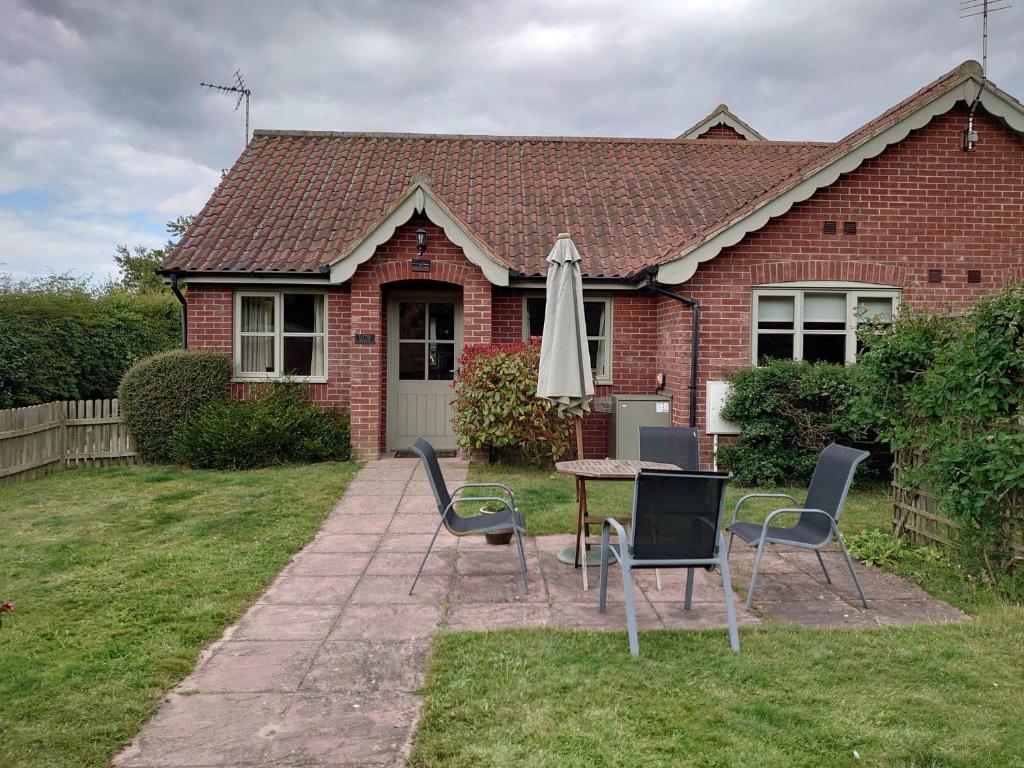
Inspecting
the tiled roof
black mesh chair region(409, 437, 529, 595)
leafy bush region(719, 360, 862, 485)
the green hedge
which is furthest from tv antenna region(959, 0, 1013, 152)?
the green hedge

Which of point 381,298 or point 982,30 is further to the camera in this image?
point 381,298

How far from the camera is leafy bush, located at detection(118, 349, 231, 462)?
35.4ft

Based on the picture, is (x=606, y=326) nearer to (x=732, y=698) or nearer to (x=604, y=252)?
(x=604, y=252)

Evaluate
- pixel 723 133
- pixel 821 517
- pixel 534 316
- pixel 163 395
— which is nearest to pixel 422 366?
pixel 534 316

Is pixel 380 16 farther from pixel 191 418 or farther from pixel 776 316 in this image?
pixel 776 316

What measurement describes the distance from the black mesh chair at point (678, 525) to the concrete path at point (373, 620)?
48 centimetres

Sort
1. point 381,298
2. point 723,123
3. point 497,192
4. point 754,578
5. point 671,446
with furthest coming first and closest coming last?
point 723,123 → point 497,192 → point 381,298 → point 671,446 → point 754,578

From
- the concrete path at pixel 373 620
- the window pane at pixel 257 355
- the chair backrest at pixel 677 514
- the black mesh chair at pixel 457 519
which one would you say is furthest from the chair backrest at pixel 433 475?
the window pane at pixel 257 355

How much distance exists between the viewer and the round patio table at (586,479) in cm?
527

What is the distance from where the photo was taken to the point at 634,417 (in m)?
10.6

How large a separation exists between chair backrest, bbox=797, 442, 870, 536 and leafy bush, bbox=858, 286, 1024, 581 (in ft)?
2.79

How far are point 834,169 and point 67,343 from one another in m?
12.6

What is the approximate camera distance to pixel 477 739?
121 inches

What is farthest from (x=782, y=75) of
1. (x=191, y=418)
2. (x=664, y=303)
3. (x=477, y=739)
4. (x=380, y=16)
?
(x=477, y=739)
